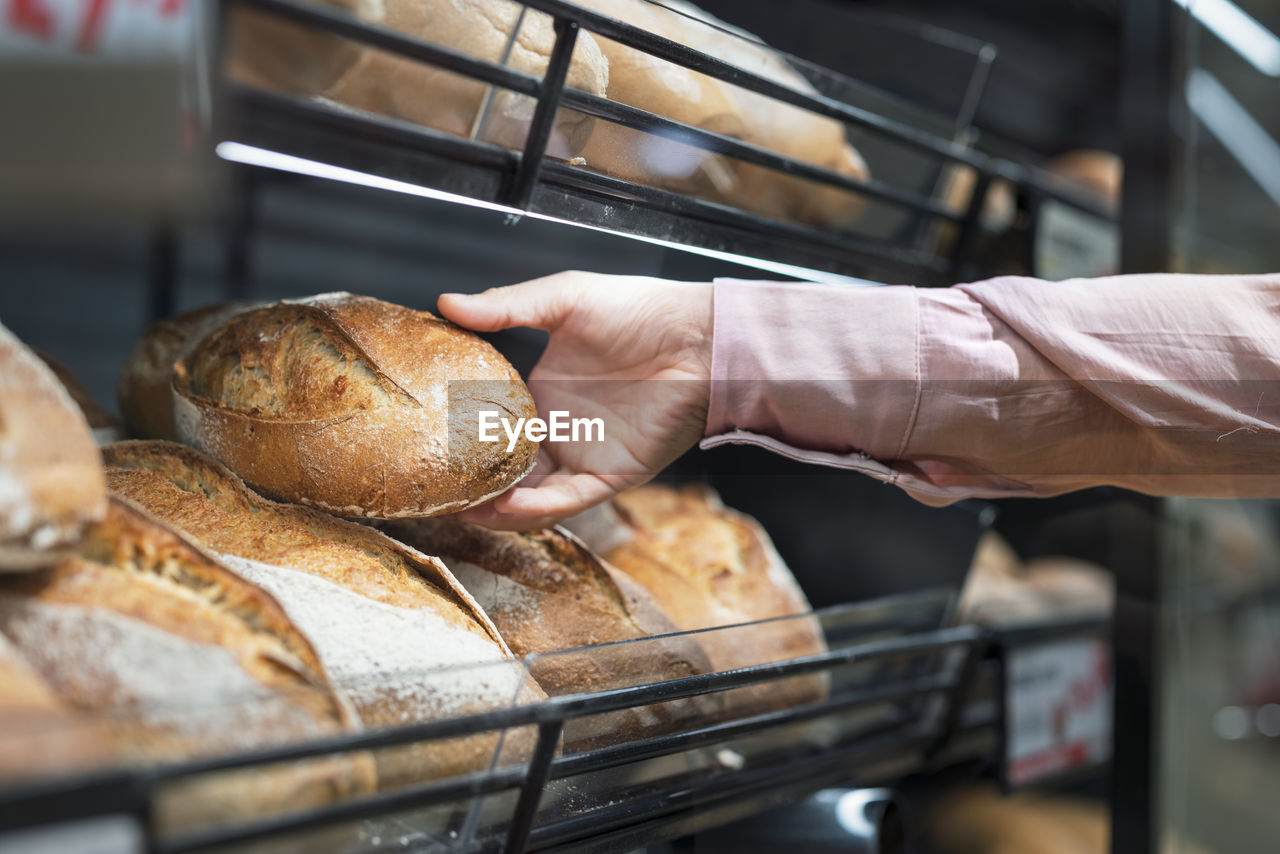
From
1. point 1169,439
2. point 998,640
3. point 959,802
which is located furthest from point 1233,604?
point 1169,439

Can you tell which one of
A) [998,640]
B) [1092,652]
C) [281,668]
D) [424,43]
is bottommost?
[1092,652]

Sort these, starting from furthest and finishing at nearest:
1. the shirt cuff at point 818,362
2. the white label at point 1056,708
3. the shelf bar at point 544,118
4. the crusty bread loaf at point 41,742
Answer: the white label at point 1056,708 → the shirt cuff at point 818,362 → the shelf bar at point 544,118 → the crusty bread loaf at point 41,742

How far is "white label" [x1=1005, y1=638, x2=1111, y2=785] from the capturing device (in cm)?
128

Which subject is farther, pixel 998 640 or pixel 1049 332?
pixel 998 640

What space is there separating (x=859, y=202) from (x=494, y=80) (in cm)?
56

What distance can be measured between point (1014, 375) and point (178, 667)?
0.77 meters

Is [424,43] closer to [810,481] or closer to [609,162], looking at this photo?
[609,162]

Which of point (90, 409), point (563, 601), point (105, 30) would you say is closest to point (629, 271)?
point (563, 601)

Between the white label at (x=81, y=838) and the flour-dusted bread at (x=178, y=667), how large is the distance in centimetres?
2

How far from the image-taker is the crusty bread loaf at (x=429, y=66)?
61 centimetres

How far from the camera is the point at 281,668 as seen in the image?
0.57 metres

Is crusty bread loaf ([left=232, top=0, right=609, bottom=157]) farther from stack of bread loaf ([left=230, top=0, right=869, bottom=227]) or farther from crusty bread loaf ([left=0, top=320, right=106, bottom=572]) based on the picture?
crusty bread loaf ([left=0, top=320, right=106, bottom=572])

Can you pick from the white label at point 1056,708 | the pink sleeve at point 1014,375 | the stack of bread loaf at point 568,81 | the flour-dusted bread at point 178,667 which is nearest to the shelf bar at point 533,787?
the flour-dusted bread at point 178,667

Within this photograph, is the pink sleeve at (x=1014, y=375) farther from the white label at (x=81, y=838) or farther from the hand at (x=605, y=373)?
the white label at (x=81, y=838)
